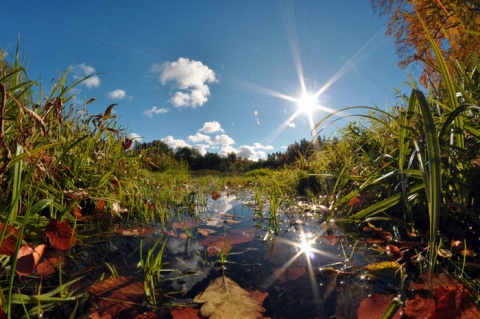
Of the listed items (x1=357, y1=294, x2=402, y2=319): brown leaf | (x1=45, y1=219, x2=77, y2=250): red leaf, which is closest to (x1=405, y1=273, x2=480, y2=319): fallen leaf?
(x1=357, y1=294, x2=402, y2=319): brown leaf

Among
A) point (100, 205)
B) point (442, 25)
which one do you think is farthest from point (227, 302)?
point (442, 25)

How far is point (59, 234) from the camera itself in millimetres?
1251

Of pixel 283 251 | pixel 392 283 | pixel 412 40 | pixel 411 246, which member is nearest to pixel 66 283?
pixel 283 251

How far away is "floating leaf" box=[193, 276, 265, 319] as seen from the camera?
2.93 ft

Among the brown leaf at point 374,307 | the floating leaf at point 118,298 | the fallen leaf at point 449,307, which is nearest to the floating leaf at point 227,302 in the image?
the floating leaf at point 118,298

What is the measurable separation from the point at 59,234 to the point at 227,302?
0.91 metres

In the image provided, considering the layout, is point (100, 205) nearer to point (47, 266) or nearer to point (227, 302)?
point (47, 266)

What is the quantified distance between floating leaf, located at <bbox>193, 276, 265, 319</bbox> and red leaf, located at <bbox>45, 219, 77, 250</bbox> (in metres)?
0.75

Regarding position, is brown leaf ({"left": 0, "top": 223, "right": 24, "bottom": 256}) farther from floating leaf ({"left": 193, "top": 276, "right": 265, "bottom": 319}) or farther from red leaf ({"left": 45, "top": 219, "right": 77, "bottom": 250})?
floating leaf ({"left": 193, "top": 276, "right": 265, "bottom": 319})

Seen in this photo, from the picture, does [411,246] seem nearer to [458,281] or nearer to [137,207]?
[458,281]

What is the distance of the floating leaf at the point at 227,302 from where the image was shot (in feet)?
2.93

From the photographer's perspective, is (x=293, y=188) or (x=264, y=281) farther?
(x=293, y=188)

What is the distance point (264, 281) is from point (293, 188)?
3193 mm

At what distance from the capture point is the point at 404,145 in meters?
1.42
